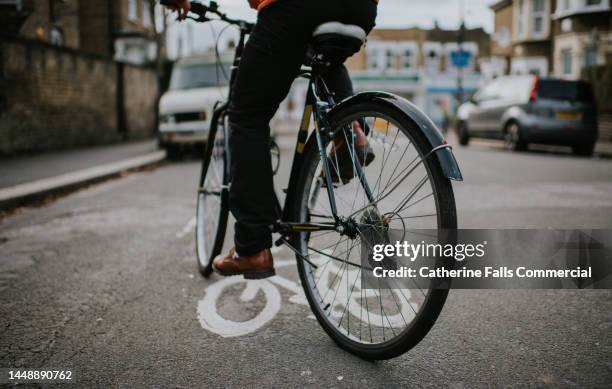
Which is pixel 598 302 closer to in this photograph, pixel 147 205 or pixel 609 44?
pixel 147 205

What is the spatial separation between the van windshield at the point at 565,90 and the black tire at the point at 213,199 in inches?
447

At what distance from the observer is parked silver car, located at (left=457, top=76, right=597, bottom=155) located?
12664mm

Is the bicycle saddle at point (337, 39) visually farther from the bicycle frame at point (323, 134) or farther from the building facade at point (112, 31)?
the building facade at point (112, 31)

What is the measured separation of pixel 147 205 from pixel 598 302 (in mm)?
4852

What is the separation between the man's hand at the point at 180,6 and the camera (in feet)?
9.07

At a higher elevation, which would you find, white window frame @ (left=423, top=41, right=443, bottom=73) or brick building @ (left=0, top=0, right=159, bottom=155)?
white window frame @ (left=423, top=41, right=443, bottom=73)

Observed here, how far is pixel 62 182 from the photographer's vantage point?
25.6 feet

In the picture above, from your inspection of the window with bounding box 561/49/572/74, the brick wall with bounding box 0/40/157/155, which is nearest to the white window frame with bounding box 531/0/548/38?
the window with bounding box 561/49/572/74

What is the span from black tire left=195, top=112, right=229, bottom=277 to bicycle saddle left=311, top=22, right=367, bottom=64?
3.67 ft

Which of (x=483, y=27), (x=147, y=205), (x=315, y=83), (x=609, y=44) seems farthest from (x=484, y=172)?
(x=483, y=27)

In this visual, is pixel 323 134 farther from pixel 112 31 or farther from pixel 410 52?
pixel 410 52

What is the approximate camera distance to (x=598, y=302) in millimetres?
2953

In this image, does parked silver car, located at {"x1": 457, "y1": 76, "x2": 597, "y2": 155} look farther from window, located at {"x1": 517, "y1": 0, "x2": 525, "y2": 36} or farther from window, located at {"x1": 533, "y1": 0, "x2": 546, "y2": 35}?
window, located at {"x1": 517, "y1": 0, "x2": 525, "y2": 36}


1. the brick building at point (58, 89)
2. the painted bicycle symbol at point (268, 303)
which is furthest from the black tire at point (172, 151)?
the painted bicycle symbol at point (268, 303)
